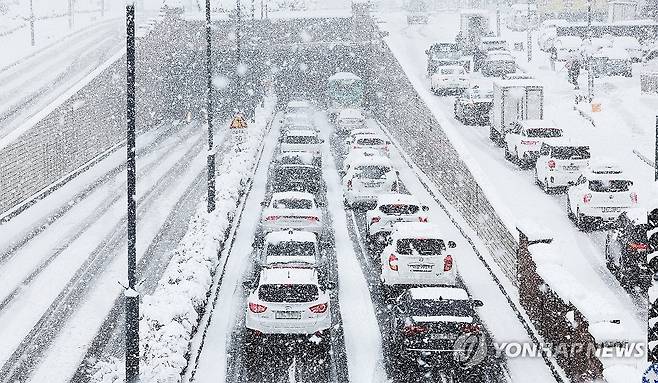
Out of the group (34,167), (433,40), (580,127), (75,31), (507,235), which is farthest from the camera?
(75,31)

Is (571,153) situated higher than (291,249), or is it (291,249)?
(571,153)

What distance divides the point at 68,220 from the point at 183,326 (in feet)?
52.4

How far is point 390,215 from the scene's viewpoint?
26812mm

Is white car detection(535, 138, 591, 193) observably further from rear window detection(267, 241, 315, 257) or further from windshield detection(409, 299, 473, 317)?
windshield detection(409, 299, 473, 317)

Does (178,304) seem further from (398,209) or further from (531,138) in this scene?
(531,138)

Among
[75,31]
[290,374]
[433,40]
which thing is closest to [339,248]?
[290,374]

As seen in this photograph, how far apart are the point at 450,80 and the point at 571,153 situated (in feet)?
72.4

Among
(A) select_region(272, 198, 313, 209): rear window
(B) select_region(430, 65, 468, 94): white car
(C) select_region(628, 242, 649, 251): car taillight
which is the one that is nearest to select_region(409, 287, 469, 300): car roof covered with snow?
(C) select_region(628, 242, 649, 251): car taillight

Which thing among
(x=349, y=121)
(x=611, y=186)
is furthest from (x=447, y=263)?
(x=349, y=121)

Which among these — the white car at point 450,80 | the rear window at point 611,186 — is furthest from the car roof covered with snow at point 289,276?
the white car at point 450,80

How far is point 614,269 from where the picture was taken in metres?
21.6

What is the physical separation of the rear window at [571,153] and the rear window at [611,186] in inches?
176

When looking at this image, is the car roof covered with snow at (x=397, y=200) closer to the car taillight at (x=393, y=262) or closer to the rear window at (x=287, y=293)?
the car taillight at (x=393, y=262)

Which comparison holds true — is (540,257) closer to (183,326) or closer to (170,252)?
(183,326)
